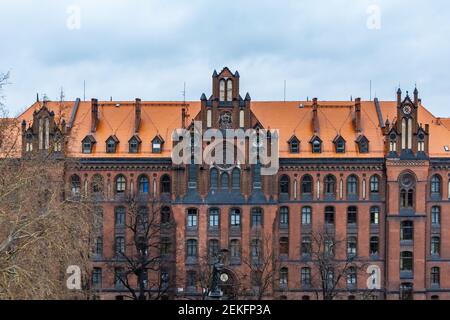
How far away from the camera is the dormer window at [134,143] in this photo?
241ft

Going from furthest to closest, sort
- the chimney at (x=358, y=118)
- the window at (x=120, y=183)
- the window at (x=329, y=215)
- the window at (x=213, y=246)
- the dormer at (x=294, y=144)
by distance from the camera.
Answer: the chimney at (x=358, y=118) → the dormer at (x=294, y=144) → the window at (x=120, y=183) → the window at (x=329, y=215) → the window at (x=213, y=246)

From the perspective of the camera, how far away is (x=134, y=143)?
2894 inches

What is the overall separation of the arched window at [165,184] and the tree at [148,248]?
1.29 metres

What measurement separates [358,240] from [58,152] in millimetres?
24155

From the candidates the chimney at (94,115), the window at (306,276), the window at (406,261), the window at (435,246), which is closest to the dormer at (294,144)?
the window at (306,276)

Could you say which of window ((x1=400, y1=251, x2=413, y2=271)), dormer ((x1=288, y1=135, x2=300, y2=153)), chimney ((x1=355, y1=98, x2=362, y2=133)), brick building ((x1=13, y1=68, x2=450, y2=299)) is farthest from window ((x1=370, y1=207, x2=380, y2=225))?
dormer ((x1=288, y1=135, x2=300, y2=153))

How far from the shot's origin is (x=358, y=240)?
2847 inches

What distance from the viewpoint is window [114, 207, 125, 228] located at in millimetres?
72625

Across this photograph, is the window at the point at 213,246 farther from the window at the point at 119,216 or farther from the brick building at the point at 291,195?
the window at the point at 119,216

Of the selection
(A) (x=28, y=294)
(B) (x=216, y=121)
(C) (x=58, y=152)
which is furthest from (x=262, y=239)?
(A) (x=28, y=294)

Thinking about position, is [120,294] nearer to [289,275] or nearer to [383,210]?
[289,275]

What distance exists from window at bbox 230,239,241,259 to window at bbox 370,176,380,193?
11434 millimetres

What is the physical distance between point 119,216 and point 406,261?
74.5 feet

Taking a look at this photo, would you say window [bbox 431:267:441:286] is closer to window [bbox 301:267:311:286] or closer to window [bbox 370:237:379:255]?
window [bbox 370:237:379:255]
